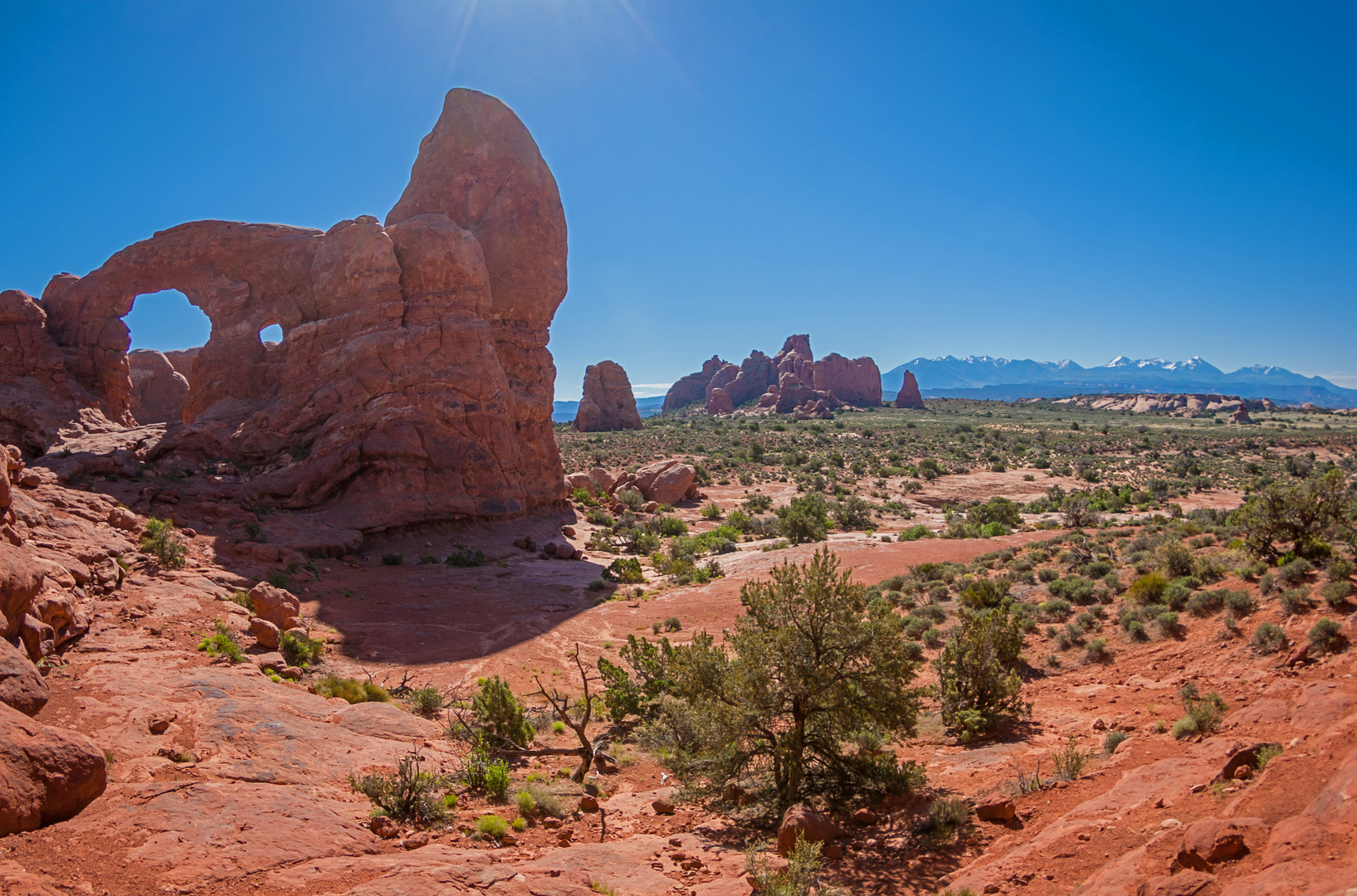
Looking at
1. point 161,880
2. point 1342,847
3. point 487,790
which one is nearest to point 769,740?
point 487,790

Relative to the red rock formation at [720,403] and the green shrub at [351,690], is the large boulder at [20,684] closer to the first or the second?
the green shrub at [351,690]

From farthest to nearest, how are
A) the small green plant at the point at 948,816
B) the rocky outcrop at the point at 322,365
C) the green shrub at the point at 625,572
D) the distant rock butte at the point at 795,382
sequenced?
the distant rock butte at the point at 795,382
the green shrub at the point at 625,572
the rocky outcrop at the point at 322,365
the small green plant at the point at 948,816

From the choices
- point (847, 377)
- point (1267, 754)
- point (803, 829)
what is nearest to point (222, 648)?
point (803, 829)

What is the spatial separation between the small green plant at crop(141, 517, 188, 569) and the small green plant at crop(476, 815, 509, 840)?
35.2 feet

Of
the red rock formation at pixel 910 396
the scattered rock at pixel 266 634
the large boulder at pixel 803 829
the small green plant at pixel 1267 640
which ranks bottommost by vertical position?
the large boulder at pixel 803 829

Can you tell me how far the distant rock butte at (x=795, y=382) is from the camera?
319 feet

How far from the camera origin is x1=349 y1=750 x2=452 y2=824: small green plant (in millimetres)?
6488

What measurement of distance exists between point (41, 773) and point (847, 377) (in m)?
111

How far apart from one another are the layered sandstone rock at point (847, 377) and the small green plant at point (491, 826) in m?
104

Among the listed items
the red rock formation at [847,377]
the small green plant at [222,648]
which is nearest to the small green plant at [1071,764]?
the small green plant at [222,648]

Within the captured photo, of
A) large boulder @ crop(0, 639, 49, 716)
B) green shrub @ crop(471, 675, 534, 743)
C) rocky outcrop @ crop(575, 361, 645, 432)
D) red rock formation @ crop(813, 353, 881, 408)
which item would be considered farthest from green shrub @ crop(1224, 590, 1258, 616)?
red rock formation @ crop(813, 353, 881, 408)

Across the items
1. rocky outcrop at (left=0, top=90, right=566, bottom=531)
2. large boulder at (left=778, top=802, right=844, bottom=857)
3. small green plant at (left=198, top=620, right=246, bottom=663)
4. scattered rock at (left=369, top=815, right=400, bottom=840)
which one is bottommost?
large boulder at (left=778, top=802, right=844, bottom=857)

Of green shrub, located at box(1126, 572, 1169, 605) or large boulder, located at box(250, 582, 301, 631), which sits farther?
green shrub, located at box(1126, 572, 1169, 605)

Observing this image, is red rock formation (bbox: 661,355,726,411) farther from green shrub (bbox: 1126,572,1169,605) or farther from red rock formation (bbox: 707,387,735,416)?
green shrub (bbox: 1126,572,1169,605)
